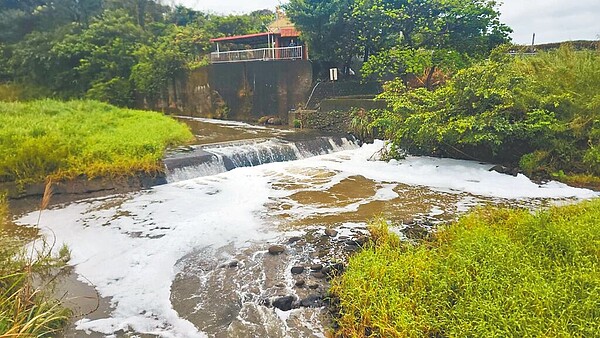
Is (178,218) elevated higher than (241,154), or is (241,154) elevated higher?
(241,154)

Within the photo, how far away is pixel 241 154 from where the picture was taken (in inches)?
452

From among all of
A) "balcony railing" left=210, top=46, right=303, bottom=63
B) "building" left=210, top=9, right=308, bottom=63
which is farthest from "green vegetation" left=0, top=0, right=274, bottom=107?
"balcony railing" left=210, top=46, right=303, bottom=63

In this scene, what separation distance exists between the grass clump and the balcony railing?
13.6 m

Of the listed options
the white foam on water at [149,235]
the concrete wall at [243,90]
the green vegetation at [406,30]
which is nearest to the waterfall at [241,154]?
the white foam on water at [149,235]

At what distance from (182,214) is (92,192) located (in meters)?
2.46

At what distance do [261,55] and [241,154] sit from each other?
8.62 metres

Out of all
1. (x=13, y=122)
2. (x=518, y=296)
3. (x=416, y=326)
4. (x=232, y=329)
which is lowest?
(x=232, y=329)

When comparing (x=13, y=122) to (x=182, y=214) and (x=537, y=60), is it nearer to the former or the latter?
(x=182, y=214)

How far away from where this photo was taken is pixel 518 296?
3.77 metres

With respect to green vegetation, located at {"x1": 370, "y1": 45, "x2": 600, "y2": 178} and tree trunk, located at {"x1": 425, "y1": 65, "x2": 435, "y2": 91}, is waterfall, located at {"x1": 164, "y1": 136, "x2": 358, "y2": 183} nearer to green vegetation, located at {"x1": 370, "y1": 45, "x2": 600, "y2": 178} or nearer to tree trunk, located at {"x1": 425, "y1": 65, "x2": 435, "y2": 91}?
green vegetation, located at {"x1": 370, "y1": 45, "x2": 600, "y2": 178}

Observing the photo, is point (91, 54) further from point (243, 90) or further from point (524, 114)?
point (524, 114)

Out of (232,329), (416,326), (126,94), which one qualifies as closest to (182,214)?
(232,329)

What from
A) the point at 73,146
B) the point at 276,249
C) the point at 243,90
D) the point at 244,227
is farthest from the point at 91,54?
the point at 276,249

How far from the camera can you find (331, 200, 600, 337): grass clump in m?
3.54
